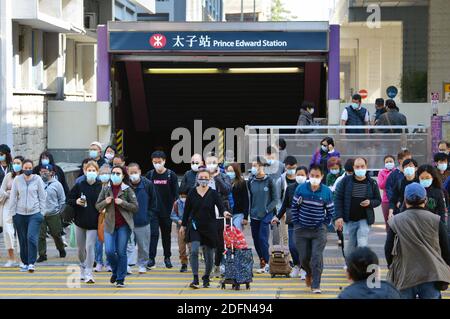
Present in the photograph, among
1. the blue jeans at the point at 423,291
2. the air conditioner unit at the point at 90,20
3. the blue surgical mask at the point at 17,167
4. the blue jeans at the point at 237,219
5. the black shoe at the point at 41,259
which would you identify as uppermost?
the air conditioner unit at the point at 90,20

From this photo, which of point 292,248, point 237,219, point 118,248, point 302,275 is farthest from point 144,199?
point 302,275

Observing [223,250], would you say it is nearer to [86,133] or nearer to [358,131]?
[358,131]

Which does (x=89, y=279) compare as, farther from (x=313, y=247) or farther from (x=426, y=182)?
(x=426, y=182)

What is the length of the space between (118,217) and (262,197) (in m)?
2.36

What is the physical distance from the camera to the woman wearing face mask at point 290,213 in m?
14.3

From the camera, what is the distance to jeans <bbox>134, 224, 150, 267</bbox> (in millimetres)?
14766

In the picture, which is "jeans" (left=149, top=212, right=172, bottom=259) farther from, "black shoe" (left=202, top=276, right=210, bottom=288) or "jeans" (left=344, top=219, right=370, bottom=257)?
"jeans" (left=344, top=219, right=370, bottom=257)

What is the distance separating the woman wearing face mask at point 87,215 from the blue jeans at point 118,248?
23.1 inches

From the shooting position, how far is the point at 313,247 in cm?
1319

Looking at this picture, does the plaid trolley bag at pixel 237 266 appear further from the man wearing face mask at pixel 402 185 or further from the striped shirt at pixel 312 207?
the man wearing face mask at pixel 402 185

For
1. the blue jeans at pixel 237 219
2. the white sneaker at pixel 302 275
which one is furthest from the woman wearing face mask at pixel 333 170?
the white sneaker at pixel 302 275

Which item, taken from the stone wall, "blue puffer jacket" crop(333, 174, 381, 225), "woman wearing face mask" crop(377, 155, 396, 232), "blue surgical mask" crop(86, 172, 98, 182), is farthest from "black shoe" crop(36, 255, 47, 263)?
the stone wall

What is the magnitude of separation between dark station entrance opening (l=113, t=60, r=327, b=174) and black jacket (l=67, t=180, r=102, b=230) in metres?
13.8
